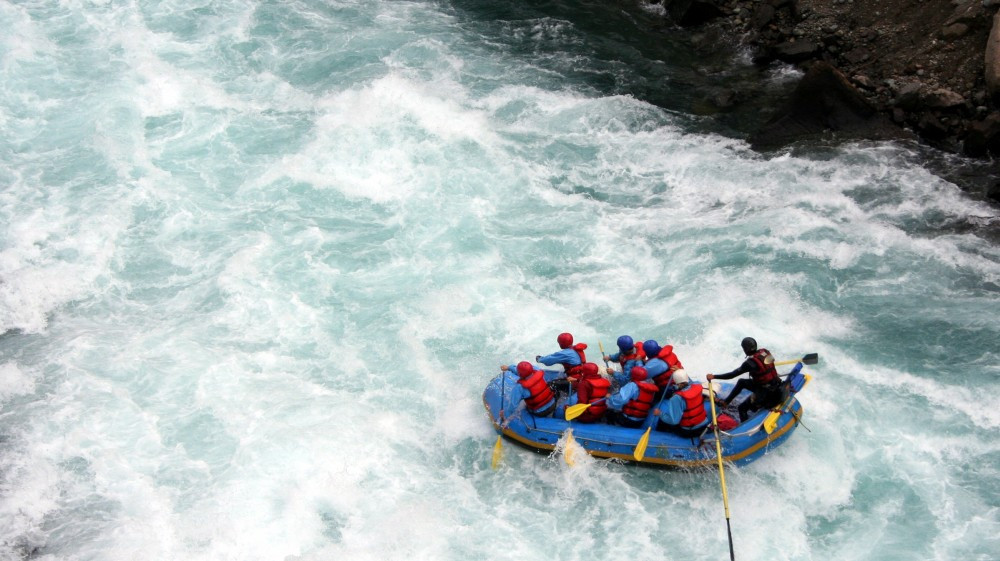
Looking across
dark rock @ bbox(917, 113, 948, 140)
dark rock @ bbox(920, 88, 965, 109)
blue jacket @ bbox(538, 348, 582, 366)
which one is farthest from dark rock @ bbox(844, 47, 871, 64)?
blue jacket @ bbox(538, 348, 582, 366)

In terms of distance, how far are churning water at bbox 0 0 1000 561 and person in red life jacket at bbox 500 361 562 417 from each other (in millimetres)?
638

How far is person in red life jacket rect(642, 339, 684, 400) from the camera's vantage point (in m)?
10.2

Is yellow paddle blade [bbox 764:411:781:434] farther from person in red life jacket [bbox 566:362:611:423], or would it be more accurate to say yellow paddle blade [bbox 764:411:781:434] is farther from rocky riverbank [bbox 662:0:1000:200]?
rocky riverbank [bbox 662:0:1000:200]

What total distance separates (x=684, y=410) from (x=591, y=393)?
1.13 metres

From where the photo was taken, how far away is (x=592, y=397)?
10.4 metres

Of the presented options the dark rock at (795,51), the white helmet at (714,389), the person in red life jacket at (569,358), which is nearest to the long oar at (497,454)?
the person in red life jacket at (569,358)

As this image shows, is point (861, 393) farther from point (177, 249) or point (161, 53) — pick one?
point (161, 53)

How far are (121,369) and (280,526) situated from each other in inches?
144

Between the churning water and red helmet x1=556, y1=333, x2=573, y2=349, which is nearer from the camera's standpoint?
the churning water

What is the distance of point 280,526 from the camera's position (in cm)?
1004

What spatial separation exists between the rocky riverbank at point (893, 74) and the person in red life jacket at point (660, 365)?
6.25m

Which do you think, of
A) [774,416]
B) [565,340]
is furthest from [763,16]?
[774,416]

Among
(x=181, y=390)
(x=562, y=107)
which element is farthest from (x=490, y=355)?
(x=562, y=107)

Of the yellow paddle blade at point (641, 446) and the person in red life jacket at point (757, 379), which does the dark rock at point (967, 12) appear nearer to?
A: the person in red life jacket at point (757, 379)
